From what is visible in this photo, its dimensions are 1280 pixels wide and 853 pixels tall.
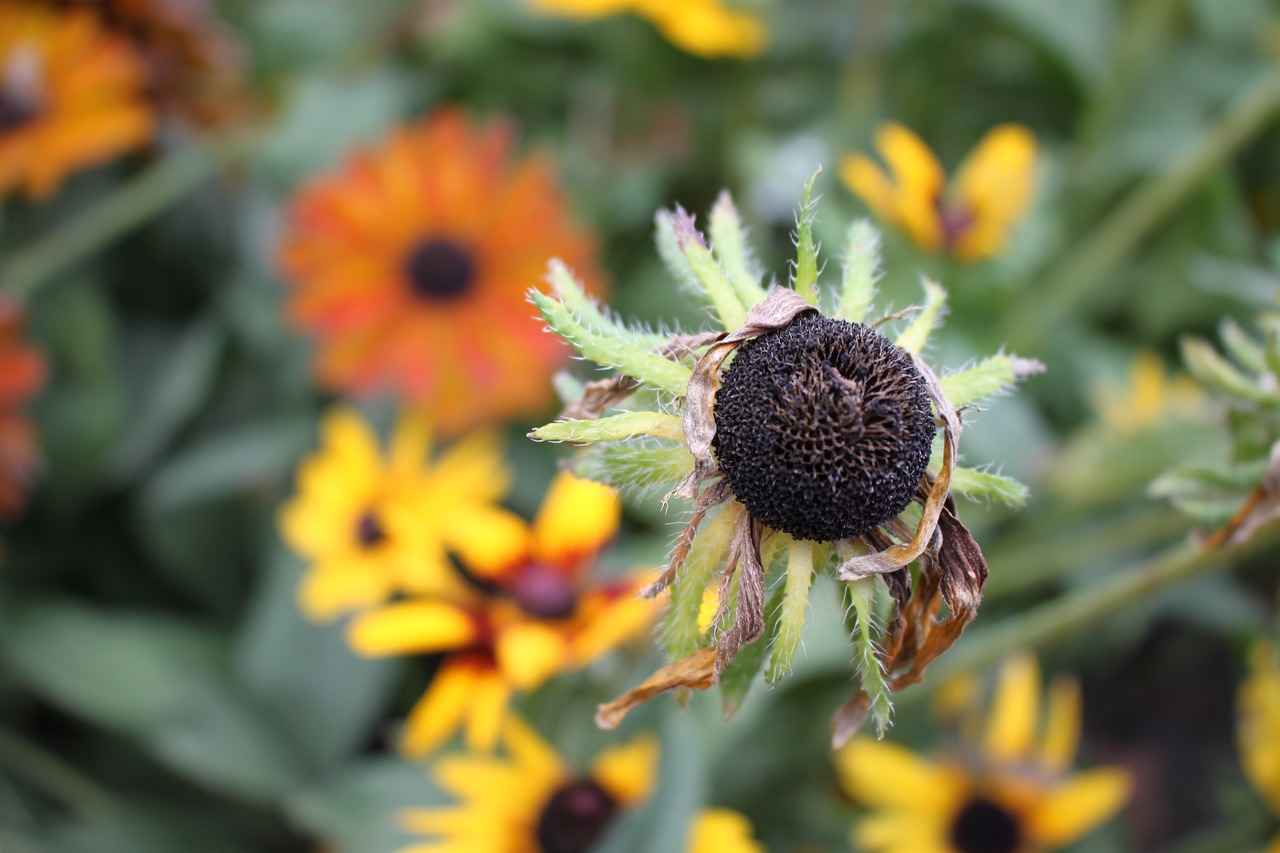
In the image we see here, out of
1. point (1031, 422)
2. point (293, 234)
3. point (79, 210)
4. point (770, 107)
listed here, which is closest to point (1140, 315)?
point (1031, 422)

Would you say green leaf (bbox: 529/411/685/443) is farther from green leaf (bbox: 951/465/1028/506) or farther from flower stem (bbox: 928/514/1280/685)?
flower stem (bbox: 928/514/1280/685)

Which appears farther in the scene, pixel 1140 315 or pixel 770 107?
pixel 770 107

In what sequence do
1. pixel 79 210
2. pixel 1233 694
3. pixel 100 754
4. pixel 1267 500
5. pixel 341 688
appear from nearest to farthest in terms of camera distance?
pixel 1267 500
pixel 341 688
pixel 100 754
pixel 79 210
pixel 1233 694

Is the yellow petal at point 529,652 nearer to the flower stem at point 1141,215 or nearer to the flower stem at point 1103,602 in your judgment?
the flower stem at point 1103,602

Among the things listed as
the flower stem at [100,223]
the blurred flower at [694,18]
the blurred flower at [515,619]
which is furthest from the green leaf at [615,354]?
the flower stem at [100,223]

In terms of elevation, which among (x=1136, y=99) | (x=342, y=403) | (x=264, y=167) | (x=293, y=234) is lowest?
(x=1136, y=99)

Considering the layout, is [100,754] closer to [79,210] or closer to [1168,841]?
[79,210]

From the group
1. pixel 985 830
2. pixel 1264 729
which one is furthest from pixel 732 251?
pixel 1264 729
